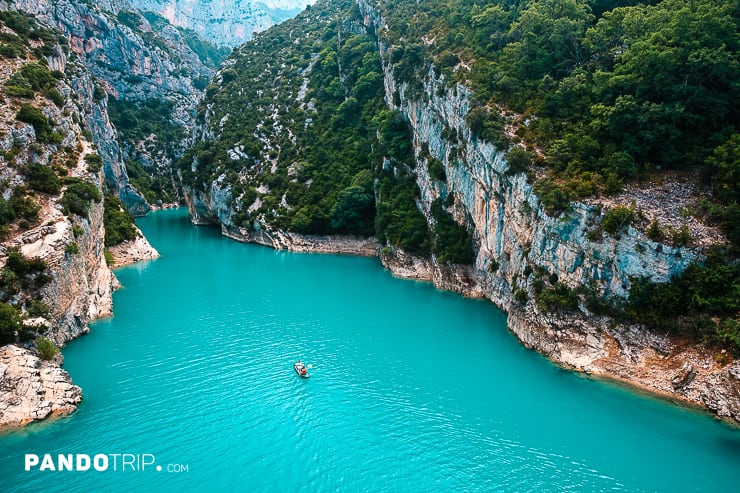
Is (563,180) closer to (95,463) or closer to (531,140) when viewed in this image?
(531,140)

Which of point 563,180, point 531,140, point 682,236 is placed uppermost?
point 531,140

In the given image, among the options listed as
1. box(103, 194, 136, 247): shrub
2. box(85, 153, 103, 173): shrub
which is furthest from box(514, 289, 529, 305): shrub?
box(103, 194, 136, 247): shrub

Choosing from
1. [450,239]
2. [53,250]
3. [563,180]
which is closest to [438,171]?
[450,239]

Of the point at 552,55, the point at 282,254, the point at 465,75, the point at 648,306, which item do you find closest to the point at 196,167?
the point at 282,254

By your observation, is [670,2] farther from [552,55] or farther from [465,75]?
[465,75]

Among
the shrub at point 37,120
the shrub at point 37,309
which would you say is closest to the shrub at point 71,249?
the shrub at point 37,309

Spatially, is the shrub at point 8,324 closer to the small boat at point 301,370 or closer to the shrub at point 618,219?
the small boat at point 301,370
